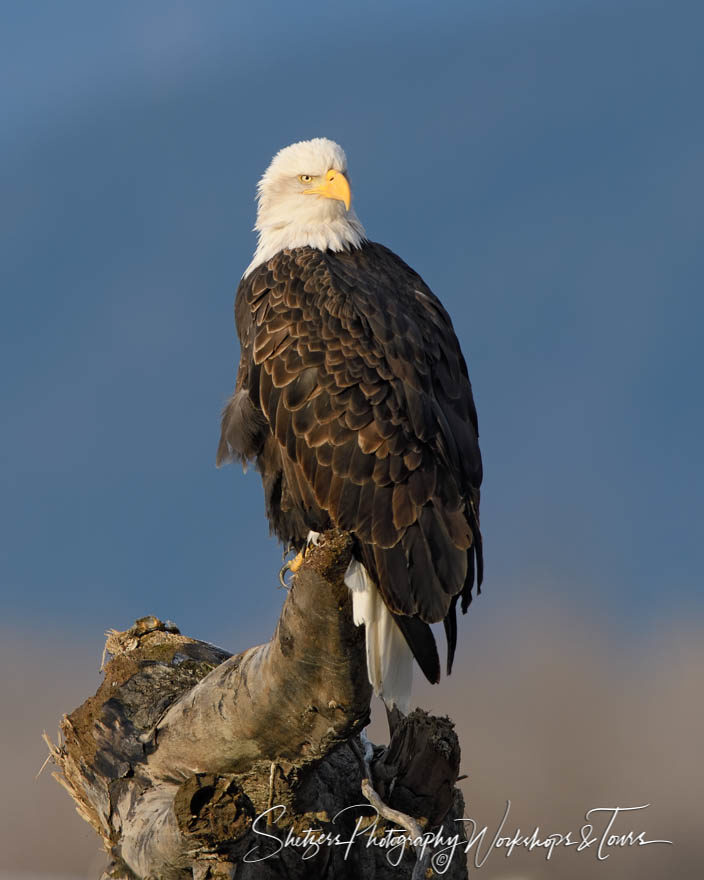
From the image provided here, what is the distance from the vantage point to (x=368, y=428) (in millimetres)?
5047

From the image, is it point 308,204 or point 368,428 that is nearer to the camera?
point 368,428

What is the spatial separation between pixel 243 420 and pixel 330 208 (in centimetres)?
160

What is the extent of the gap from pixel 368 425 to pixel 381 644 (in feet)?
3.56

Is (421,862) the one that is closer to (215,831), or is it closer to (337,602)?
(215,831)

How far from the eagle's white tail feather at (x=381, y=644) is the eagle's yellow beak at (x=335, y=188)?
2584mm

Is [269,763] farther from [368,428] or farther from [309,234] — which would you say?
[309,234]

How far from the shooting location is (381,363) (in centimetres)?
524

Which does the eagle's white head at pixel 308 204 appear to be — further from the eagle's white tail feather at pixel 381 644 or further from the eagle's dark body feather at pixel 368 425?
the eagle's white tail feather at pixel 381 644

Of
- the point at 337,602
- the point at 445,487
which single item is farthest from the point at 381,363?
the point at 337,602

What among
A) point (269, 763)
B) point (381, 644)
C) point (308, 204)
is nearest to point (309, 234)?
point (308, 204)

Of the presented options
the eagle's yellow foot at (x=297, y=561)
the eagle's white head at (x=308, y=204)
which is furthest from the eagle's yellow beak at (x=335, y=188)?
the eagle's yellow foot at (x=297, y=561)

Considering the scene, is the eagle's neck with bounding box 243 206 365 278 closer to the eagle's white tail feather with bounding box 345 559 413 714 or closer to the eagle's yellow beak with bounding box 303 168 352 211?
the eagle's yellow beak with bounding box 303 168 352 211

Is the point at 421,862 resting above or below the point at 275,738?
below

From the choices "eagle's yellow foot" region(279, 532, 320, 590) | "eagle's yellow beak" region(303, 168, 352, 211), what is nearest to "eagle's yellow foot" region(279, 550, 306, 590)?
"eagle's yellow foot" region(279, 532, 320, 590)
